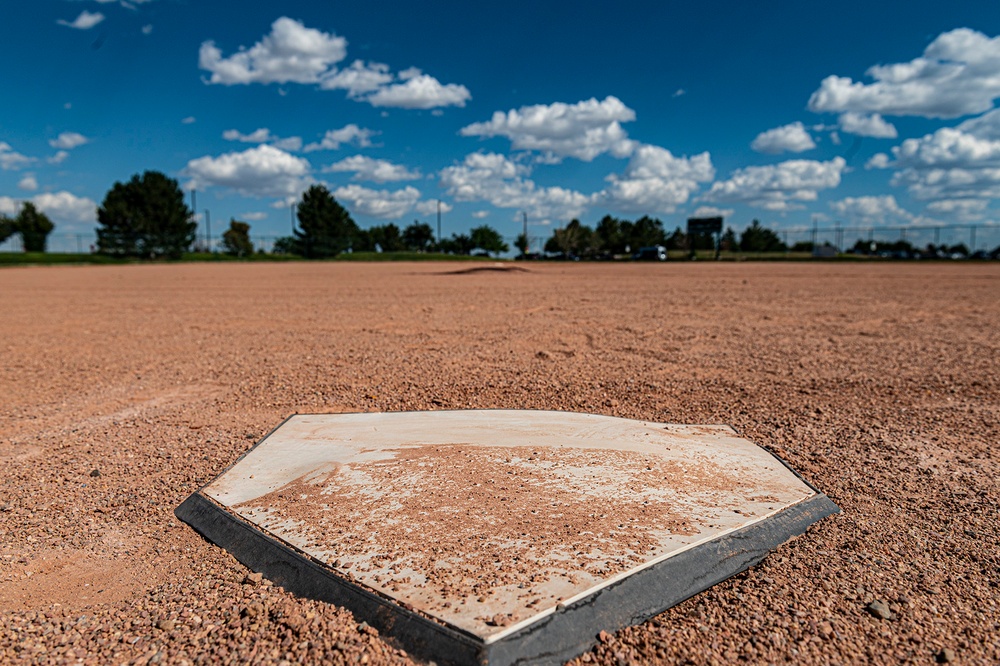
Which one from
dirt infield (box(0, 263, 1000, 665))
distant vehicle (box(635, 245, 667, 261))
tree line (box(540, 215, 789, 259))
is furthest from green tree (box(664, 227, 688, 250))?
dirt infield (box(0, 263, 1000, 665))

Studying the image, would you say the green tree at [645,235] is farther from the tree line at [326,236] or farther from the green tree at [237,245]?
the green tree at [237,245]

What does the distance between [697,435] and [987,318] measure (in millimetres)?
7403

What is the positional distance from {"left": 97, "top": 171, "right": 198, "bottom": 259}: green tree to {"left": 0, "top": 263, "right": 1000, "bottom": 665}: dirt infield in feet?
128

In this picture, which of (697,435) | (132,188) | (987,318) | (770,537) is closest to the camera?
(770,537)

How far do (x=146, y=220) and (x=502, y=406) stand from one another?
5069cm

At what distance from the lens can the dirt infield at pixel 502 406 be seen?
1.63m

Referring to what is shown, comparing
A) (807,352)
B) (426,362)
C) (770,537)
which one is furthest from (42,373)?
(807,352)

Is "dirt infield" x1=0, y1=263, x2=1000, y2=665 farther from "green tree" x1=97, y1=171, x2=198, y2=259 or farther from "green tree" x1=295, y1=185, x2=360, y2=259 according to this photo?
"green tree" x1=295, y1=185, x2=360, y2=259

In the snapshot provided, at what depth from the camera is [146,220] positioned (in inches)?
1805

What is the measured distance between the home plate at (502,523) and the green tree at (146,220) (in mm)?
46388

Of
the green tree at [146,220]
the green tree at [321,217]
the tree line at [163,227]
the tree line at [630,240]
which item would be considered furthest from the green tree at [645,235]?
the green tree at [146,220]

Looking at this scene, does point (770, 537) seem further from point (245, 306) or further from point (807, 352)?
point (245, 306)

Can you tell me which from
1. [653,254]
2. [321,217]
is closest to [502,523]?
[653,254]

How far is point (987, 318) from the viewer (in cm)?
804
